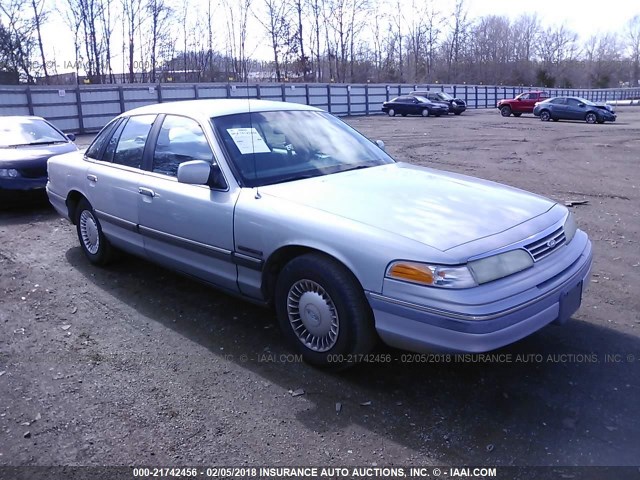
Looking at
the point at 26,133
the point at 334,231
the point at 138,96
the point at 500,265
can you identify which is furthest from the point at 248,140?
the point at 138,96

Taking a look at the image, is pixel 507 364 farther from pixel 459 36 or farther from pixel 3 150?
pixel 459 36

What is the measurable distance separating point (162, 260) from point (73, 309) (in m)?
0.85

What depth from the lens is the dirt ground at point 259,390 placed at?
9.17ft

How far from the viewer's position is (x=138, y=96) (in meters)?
26.9

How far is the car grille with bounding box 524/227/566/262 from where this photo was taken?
3.19 metres

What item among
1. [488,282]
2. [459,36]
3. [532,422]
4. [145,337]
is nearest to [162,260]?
[145,337]

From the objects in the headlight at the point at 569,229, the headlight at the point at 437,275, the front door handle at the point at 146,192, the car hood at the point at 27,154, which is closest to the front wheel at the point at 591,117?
the car hood at the point at 27,154

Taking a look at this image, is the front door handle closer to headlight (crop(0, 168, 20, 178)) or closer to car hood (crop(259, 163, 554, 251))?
car hood (crop(259, 163, 554, 251))

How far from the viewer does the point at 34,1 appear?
37.5 metres

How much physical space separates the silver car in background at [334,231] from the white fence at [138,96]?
36.4 ft

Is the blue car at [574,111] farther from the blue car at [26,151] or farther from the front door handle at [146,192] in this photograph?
the front door handle at [146,192]

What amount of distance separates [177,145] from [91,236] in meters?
1.76

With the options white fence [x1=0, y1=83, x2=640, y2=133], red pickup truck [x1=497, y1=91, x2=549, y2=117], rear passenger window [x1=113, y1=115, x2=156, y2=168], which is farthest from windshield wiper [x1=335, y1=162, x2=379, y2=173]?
red pickup truck [x1=497, y1=91, x2=549, y2=117]

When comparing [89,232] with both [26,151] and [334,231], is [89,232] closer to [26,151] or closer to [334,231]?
[334,231]
